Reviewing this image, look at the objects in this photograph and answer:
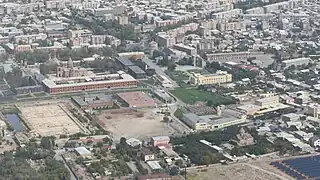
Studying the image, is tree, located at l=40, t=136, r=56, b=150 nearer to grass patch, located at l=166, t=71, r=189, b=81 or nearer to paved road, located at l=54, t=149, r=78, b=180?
paved road, located at l=54, t=149, r=78, b=180

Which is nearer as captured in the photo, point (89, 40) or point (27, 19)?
point (89, 40)

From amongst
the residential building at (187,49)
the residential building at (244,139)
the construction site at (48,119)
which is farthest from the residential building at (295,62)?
the construction site at (48,119)

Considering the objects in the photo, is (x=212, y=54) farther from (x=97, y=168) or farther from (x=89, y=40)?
(x=97, y=168)

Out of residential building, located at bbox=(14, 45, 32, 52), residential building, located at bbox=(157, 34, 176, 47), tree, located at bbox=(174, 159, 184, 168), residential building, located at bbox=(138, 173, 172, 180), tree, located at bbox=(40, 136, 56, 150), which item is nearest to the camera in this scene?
residential building, located at bbox=(138, 173, 172, 180)

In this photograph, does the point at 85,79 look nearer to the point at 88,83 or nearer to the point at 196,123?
the point at 88,83

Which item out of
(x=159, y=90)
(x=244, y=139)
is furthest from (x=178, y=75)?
(x=244, y=139)

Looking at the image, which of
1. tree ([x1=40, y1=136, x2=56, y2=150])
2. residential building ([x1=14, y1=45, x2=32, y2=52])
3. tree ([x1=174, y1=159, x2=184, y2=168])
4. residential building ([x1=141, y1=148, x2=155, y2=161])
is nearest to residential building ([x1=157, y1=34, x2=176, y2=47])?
residential building ([x1=14, y1=45, x2=32, y2=52])

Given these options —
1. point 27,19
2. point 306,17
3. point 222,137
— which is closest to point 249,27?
point 306,17
